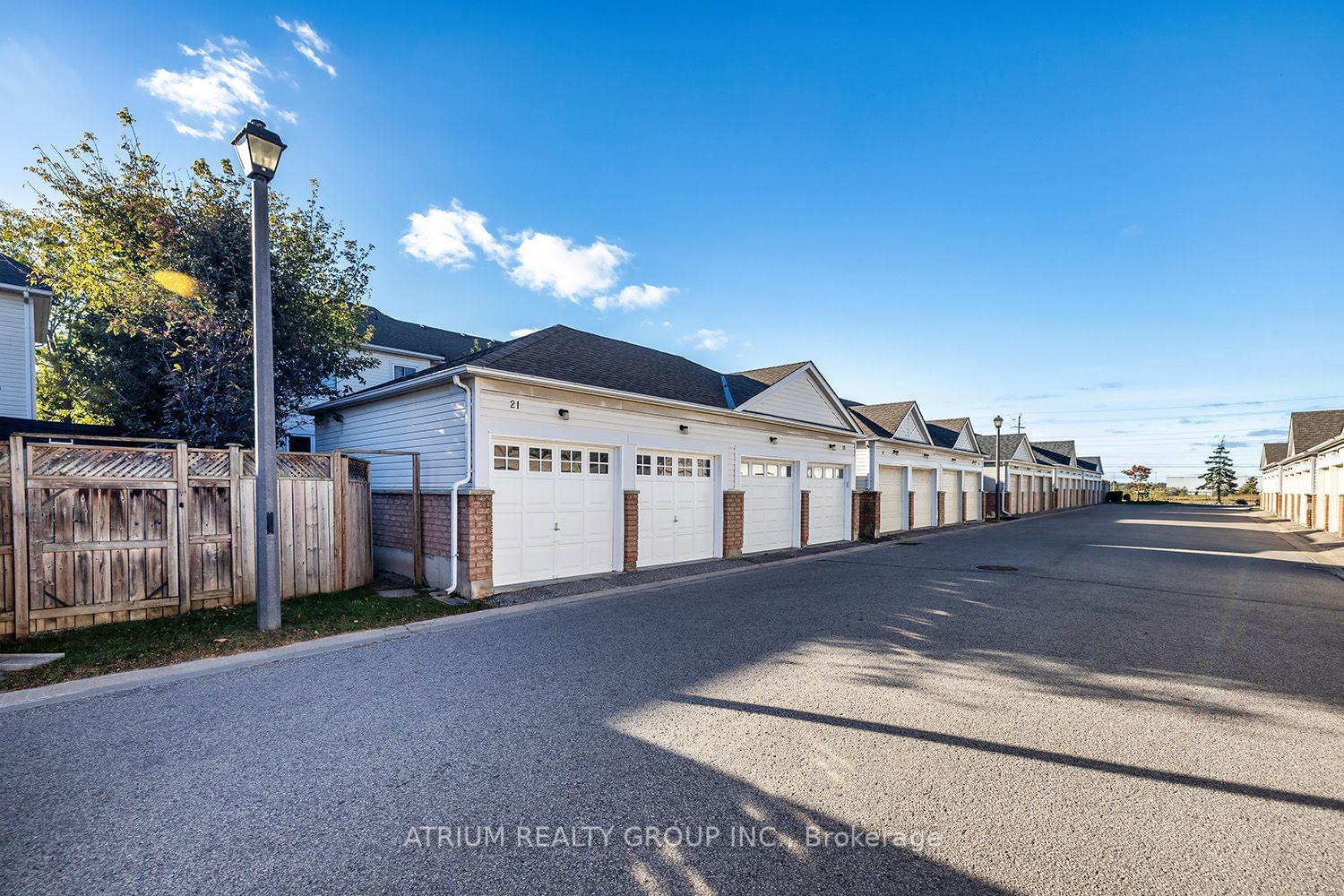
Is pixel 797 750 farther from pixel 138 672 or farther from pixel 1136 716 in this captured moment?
pixel 138 672

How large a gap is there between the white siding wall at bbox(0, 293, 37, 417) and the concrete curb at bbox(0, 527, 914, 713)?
13496mm

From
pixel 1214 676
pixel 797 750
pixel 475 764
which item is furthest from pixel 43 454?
pixel 1214 676

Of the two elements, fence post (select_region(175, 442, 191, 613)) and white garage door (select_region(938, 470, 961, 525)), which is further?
white garage door (select_region(938, 470, 961, 525))

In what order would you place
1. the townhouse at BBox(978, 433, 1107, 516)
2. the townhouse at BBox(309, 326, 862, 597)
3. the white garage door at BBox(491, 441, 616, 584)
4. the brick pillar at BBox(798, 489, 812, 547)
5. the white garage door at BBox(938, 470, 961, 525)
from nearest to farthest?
the townhouse at BBox(309, 326, 862, 597) < the white garage door at BBox(491, 441, 616, 584) < the brick pillar at BBox(798, 489, 812, 547) < the white garage door at BBox(938, 470, 961, 525) < the townhouse at BBox(978, 433, 1107, 516)

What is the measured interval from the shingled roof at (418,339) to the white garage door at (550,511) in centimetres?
1208

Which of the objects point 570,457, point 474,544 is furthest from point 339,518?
point 570,457

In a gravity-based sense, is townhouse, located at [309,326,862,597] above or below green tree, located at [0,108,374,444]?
below

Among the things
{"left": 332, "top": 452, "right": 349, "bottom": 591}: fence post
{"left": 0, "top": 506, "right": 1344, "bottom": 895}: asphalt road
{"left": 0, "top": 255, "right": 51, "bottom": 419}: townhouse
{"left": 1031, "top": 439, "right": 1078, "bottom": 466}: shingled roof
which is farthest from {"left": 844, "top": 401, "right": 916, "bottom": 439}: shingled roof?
{"left": 1031, "top": 439, "right": 1078, "bottom": 466}: shingled roof

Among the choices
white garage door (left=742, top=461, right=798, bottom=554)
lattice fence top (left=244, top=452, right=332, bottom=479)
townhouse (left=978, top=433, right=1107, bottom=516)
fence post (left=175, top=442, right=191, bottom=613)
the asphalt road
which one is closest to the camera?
the asphalt road

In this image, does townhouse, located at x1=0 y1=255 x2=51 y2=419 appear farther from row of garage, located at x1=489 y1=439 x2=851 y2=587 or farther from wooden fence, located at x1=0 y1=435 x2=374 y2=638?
row of garage, located at x1=489 y1=439 x2=851 y2=587

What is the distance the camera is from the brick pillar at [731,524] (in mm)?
13047

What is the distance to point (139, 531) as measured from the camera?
6883mm

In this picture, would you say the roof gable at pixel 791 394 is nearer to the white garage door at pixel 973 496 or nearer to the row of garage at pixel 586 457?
the row of garage at pixel 586 457

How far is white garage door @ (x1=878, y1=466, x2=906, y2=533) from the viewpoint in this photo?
2069 cm
